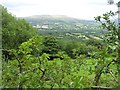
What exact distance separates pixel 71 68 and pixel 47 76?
36 cm

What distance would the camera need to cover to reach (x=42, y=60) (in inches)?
99.0

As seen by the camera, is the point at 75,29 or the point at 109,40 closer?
the point at 109,40

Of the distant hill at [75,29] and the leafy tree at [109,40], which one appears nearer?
the leafy tree at [109,40]

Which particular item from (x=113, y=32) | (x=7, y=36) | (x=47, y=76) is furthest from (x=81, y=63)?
(x=7, y=36)

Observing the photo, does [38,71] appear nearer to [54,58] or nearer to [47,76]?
[47,76]

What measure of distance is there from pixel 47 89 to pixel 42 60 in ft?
0.87

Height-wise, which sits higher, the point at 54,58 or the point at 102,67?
the point at 102,67

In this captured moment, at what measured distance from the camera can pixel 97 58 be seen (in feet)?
4.13

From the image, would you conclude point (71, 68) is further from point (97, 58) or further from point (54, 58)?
point (97, 58)

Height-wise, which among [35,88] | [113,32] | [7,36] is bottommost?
[7,36]

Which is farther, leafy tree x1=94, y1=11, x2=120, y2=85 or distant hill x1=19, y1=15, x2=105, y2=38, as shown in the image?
distant hill x1=19, y1=15, x2=105, y2=38

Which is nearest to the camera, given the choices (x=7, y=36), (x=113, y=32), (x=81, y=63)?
(x=113, y=32)

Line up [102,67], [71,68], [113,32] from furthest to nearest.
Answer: [71,68], [113,32], [102,67]

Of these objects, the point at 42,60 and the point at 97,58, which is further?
the point at 42,60
